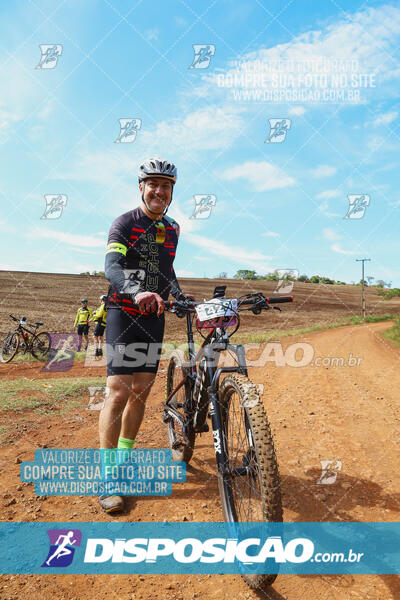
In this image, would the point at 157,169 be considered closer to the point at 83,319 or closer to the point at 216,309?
the point at 216,309

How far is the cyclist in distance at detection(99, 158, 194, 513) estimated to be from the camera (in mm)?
3355

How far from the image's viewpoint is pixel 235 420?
9.12 feet

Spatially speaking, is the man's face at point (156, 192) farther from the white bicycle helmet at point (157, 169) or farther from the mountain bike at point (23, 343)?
the mountain bike at point (23, 343)

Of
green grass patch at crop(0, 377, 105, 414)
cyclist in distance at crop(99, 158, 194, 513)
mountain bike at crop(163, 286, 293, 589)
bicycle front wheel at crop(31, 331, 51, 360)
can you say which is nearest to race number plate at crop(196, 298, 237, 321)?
mountain bike at crop(163, 286, 293, 589)

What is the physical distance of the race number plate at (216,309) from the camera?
2.79m

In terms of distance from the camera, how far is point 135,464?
395cm

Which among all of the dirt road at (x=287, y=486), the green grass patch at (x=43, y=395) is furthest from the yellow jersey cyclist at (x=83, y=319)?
the dirt road at (x=287, y=486)

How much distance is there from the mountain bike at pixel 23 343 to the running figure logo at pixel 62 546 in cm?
Answer: 1312

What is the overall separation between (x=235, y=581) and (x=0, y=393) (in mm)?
5875

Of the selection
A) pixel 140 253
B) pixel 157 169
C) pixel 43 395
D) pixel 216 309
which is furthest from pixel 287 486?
pixel 43 395

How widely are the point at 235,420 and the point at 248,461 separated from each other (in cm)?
31

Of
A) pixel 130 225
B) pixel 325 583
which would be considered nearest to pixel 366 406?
pixel 325 583

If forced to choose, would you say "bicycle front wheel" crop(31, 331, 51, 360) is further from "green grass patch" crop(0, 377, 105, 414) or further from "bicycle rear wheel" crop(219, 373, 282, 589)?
"bicycle rear wheel" crop(219, 373, 282, 589)

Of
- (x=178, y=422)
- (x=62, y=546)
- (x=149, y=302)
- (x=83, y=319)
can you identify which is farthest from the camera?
(x=83, y=319)
